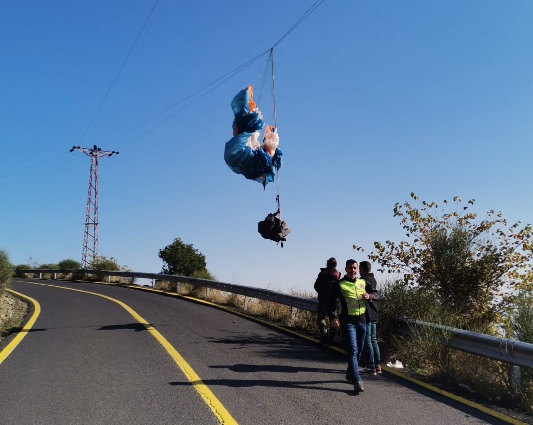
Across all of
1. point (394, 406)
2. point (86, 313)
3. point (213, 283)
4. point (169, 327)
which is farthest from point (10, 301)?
point (394, 406)

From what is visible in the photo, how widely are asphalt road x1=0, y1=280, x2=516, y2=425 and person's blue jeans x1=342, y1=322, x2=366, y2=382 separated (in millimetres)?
322

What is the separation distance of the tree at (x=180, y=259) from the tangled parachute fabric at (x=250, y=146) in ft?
79.3

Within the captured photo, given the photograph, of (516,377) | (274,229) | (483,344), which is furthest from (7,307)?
(516,377)

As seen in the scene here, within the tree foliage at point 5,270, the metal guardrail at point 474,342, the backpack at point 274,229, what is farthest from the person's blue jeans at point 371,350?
the tree foliage at point 5,270

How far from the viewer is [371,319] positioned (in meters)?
7.57

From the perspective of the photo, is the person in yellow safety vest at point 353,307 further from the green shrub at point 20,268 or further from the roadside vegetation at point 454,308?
the green shrub at point 20,268

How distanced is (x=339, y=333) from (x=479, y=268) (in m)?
3.77

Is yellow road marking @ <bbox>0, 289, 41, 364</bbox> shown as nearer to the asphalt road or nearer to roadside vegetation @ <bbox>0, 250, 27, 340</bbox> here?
the asphalt road

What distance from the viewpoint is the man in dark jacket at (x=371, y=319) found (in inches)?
295

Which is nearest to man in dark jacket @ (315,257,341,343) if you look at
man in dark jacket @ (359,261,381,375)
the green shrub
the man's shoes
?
man in dark jacket @ (359,261,381,375)

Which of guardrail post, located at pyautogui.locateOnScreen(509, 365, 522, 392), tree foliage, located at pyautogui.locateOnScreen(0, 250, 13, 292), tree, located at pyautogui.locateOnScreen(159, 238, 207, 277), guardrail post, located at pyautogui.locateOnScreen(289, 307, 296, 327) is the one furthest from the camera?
tree, located at pyautogui.locateOnScreen(159, 238, 207, 277)

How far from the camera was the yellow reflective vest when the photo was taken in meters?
7.14

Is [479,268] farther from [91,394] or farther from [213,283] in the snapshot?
[213,283]

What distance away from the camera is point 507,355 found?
634 centimetres
